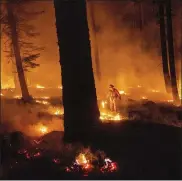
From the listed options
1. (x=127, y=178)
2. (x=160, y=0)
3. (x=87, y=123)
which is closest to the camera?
(x=127, y=178)

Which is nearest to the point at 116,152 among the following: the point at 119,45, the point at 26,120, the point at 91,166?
the point at 91,166

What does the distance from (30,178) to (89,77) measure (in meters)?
3.29

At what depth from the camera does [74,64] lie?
9.13m

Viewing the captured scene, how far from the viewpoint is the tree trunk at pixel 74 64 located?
9.12m

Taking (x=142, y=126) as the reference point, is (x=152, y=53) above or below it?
above

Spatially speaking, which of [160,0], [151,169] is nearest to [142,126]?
[151,169]

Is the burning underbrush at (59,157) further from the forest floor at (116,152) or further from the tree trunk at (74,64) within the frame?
the tree trunk at (74,64)

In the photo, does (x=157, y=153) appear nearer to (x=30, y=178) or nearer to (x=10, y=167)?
(x=30, y=178)

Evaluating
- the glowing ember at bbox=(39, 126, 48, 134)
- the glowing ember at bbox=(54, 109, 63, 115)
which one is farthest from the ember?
the glowing ember at bbox=(54, 109, 63, 115)

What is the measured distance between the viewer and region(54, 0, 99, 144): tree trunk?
9117mm

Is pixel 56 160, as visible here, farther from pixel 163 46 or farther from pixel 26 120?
pixel 163 46

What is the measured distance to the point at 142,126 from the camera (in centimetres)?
929

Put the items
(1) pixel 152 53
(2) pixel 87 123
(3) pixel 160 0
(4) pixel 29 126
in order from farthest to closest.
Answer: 1. (1) pixel 152 53
2. (3) pixel 160 0
3. (4) pixel 29 126
4. (2) pixel 87 123

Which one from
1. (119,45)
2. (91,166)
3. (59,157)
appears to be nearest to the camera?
(91,166)
